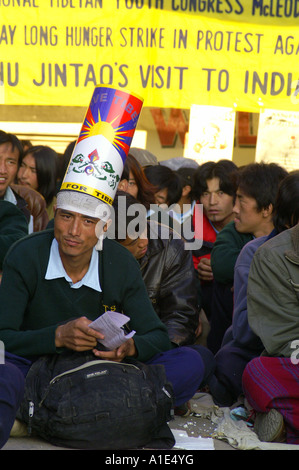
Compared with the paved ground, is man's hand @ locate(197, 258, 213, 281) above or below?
above

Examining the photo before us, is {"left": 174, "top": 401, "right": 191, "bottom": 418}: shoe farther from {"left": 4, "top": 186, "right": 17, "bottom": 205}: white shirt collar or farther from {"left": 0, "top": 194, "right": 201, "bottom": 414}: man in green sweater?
{"left": 4, "top": 186, "right": 17, "bottom": 205}: white shirt collar

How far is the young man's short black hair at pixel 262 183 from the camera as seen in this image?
15.4 feet

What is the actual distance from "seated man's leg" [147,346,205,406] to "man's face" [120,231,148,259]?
579mm

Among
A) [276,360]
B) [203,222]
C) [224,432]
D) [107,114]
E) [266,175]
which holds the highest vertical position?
[107,114]

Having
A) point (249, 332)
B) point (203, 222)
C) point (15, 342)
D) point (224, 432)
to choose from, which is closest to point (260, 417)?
point (224, 432)

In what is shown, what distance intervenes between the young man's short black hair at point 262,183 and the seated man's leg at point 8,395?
2256mm

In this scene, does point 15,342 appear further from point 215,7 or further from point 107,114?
point 215,7

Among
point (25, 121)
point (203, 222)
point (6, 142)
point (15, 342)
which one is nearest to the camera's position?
point (15, 342)

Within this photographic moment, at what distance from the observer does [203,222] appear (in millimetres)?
5582

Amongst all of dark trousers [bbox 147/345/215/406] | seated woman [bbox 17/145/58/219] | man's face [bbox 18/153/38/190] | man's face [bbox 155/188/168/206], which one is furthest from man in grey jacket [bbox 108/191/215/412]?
man's face [bbox 18/153/38/190]

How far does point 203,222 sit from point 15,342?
2.56 metres

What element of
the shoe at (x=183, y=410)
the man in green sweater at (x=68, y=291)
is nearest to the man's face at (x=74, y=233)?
the man in green sweater at (x=68, y=291)

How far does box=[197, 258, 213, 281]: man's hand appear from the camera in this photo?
206 inches

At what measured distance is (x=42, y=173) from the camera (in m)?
6.05
